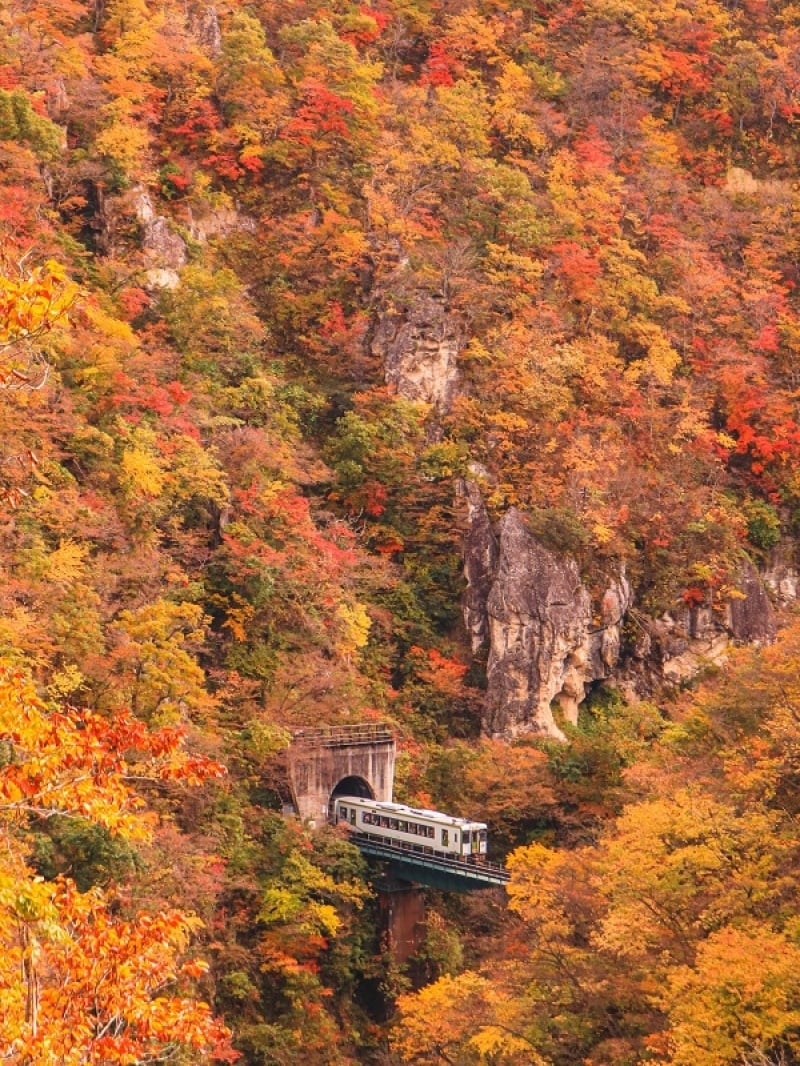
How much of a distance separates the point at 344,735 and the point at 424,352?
13956mm

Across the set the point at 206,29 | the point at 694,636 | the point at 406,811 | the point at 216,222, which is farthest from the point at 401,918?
the point at 206,29

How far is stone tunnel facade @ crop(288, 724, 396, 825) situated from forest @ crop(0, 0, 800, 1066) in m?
0.48

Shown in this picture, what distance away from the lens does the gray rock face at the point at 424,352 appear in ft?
132

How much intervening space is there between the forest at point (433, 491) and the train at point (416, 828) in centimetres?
112

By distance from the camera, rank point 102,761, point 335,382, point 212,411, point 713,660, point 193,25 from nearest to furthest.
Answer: point 102,761
point 212,411
point 713,660
point 335,382
point 193,25

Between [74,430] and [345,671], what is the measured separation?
8813 mm

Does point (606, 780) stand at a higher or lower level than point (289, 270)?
lower

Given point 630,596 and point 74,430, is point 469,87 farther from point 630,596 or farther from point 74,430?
point 74,430

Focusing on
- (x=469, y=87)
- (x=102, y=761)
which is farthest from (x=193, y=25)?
(x=102, y=761)

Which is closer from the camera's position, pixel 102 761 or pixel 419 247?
pixel 102 761

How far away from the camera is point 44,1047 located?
7266 millimetres

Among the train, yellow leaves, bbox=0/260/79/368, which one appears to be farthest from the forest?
yellow leaves, bbox=0/260/79/368


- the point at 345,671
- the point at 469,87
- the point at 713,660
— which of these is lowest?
the point at 713,660

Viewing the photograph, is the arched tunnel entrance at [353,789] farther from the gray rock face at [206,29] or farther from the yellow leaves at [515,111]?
the gray rock face at [206,29]
